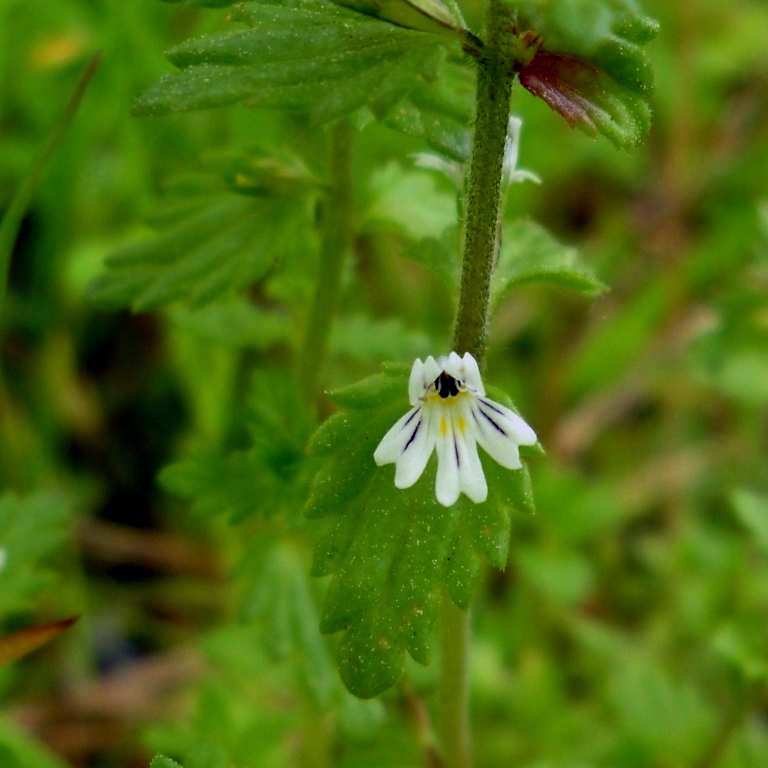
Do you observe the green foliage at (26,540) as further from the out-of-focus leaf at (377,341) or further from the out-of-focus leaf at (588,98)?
the out-of-focus leaf at (588,98)

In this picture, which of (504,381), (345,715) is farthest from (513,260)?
(504,381)

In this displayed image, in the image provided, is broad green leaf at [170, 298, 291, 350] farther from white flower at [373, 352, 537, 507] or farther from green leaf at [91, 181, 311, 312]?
white flower at [373, 352, 537, 507]

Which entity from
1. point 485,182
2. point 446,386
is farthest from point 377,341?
point 485,182

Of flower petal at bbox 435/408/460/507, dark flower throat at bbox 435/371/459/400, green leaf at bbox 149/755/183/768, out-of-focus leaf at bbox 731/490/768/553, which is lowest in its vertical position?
green leaf at bbox 149/755/183/768

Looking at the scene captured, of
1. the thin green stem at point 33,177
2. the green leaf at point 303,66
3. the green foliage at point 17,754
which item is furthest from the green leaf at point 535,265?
the green foliage at point 17,754

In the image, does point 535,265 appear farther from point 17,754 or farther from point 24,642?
point 17,754

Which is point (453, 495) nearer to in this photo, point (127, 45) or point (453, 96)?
point (453, 96)

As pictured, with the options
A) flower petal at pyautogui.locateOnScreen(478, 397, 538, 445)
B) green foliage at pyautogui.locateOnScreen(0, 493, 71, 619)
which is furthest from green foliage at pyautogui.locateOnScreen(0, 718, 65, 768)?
flower petal at pyautogui.locateOnScreen(478, 397, 538, 445)
